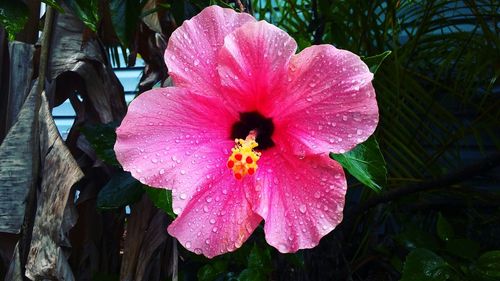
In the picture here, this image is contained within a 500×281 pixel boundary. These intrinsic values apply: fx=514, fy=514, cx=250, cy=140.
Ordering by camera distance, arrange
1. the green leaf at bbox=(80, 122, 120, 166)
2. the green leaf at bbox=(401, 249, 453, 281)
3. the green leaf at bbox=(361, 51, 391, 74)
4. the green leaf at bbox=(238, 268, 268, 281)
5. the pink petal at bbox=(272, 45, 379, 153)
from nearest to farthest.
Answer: the pink petal at bbox=(272, 45, 379, 153) → the green leaf at bbox=(361, 51, 391, 74) → the green leaf at bbox=(80, 122, 120, 166) → the green leaf at bbox=(238, 268, 268, 281) → the green leaf at bbox=(401, 249, 453, 281)

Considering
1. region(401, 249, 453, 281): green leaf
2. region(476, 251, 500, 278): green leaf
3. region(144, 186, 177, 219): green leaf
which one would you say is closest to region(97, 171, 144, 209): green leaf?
region(144, 186, 177, 219): green leaf

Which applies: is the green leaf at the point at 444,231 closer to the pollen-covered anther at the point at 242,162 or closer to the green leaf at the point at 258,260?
the green leaf at the point at 258,260

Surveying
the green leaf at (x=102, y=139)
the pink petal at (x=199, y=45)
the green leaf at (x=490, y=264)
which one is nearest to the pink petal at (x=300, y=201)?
the pink petal at (x=199, y=45)

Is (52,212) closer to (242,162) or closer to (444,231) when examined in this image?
(242,162)

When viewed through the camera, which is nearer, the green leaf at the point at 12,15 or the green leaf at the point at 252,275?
the green leaf at the point at 12,15

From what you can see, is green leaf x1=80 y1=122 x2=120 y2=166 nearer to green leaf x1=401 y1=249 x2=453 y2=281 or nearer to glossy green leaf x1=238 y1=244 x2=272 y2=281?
glossy green leaf x1=238 y1=244 x2=272 y2=281

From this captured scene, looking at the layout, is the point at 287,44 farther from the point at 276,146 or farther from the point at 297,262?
the point at 297,262
